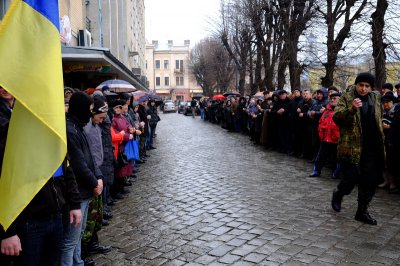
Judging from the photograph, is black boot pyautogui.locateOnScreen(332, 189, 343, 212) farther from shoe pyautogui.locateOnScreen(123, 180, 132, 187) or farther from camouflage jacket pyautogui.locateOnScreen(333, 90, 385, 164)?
shoe pyautogui.locateOnScreen(123, 180, 132, 187)

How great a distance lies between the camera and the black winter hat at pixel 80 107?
360 cm

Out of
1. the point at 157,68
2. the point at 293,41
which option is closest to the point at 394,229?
the point at 293,41

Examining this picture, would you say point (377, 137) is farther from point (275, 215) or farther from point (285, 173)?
point (285, 173)

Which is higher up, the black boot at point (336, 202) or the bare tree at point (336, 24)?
the bare tree at point (336, 24)

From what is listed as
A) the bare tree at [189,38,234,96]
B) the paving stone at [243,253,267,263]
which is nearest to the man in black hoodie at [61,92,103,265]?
the paving stone at [243,253,267,263]

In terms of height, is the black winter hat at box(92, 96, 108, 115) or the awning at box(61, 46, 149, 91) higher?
the awning at box(61, 46, 149, 91)

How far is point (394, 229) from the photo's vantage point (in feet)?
→ 17.3

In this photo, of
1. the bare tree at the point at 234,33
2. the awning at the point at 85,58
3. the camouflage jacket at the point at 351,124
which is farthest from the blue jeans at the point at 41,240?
the bare tree at the point at 234,33

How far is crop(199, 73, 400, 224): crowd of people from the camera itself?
17.9 ft

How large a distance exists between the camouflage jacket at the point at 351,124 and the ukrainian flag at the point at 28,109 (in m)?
4.08

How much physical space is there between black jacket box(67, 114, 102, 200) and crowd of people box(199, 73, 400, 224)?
11.2 ft

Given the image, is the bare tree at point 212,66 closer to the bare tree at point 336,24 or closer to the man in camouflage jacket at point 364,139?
the bare tree at point 336,24

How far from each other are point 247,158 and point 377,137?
6787 mm

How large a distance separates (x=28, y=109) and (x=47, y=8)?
72 cm
